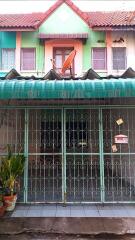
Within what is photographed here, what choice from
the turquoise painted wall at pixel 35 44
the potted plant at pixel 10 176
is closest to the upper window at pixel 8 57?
the turquoise painted wall at pixel 35 44

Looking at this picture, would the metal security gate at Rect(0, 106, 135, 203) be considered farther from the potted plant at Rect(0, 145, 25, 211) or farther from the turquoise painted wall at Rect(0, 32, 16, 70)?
the turquoise painted wall at Rect(0, 32, 16, 70)

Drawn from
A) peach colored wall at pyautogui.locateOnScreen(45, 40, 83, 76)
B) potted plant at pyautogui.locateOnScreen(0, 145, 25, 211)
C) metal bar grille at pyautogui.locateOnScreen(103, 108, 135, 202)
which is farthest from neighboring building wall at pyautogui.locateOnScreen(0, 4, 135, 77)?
potted plant at pyautogui.locateOnScreen(0, 145, 25, 211)

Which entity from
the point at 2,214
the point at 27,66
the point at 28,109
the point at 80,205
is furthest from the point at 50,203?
the point at 27,66

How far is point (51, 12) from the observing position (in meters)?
14.6

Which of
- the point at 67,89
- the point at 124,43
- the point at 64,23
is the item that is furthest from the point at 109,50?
the point at 67,89

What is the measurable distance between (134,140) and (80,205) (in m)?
2.12

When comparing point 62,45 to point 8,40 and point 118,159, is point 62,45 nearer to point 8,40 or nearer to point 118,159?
point 8,40

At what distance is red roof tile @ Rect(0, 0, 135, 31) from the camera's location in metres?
13.9

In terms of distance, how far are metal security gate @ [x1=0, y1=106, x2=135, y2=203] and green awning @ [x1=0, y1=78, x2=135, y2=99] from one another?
0.65 metres

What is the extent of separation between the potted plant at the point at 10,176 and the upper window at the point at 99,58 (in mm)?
9201

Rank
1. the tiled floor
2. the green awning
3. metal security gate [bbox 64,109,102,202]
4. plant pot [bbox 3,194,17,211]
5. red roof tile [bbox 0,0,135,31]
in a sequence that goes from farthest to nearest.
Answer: red roof tile [bbox 0,0,135,31], metal security gate [bbox 64,109,102,202], plant pot [bbox 3,194,17,211], the green awning, the tiled floor

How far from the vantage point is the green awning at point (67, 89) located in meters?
5.93

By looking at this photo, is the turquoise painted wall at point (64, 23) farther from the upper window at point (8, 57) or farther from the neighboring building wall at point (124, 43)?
the upper window at point (8, 57)

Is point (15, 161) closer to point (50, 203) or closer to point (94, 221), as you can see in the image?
point (50, 203)
